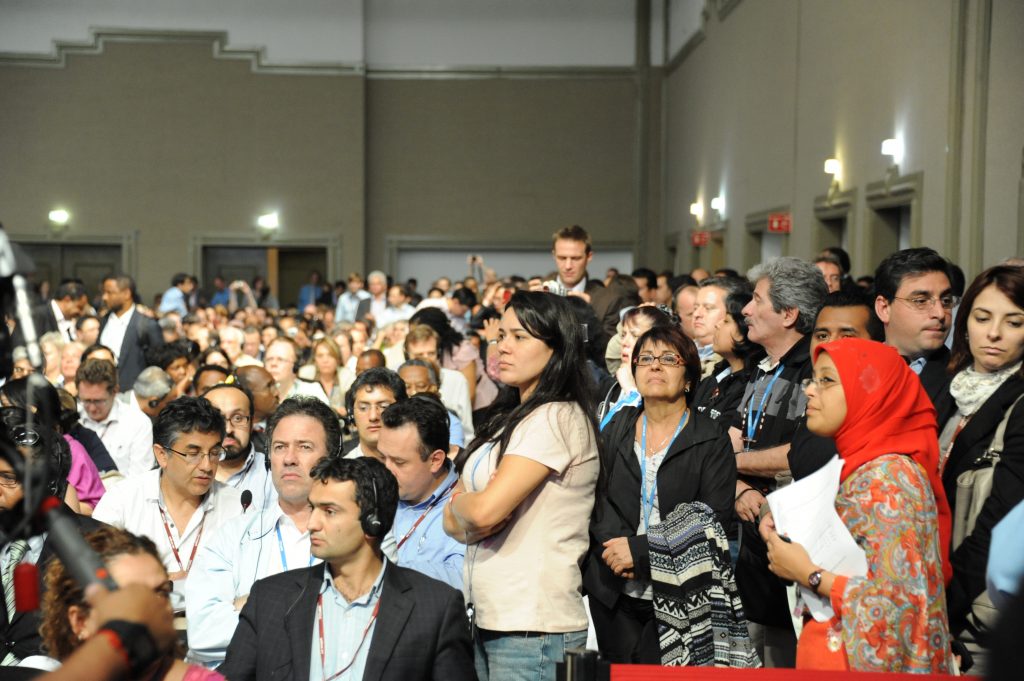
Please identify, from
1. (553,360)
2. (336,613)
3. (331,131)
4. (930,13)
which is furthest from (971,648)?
(331,131)

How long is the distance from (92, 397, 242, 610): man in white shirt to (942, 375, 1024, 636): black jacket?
2.49 m

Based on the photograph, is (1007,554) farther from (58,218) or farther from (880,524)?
(58,218)

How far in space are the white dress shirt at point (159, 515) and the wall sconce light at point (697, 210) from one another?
15.4m

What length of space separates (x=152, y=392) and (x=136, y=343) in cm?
279

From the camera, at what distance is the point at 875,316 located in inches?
177

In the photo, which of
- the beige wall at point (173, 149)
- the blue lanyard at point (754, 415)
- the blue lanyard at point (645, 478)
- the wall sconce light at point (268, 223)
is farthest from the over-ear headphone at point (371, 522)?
the wall sconce light at point (268, 223)

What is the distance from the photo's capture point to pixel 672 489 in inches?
148

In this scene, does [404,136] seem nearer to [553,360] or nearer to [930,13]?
[930,13]

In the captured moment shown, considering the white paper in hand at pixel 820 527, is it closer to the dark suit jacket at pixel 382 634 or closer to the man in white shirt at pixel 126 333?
the dark suit jacket at pixel 382 634

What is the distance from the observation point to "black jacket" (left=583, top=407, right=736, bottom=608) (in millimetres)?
3717

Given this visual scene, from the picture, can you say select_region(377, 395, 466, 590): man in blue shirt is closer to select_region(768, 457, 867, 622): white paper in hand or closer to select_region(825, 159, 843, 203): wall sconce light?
select_region(768, 457, 867, 622): white paper in hand

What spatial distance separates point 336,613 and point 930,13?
329 inches

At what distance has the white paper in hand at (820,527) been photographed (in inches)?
117

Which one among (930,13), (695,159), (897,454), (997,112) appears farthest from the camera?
(695,159)
